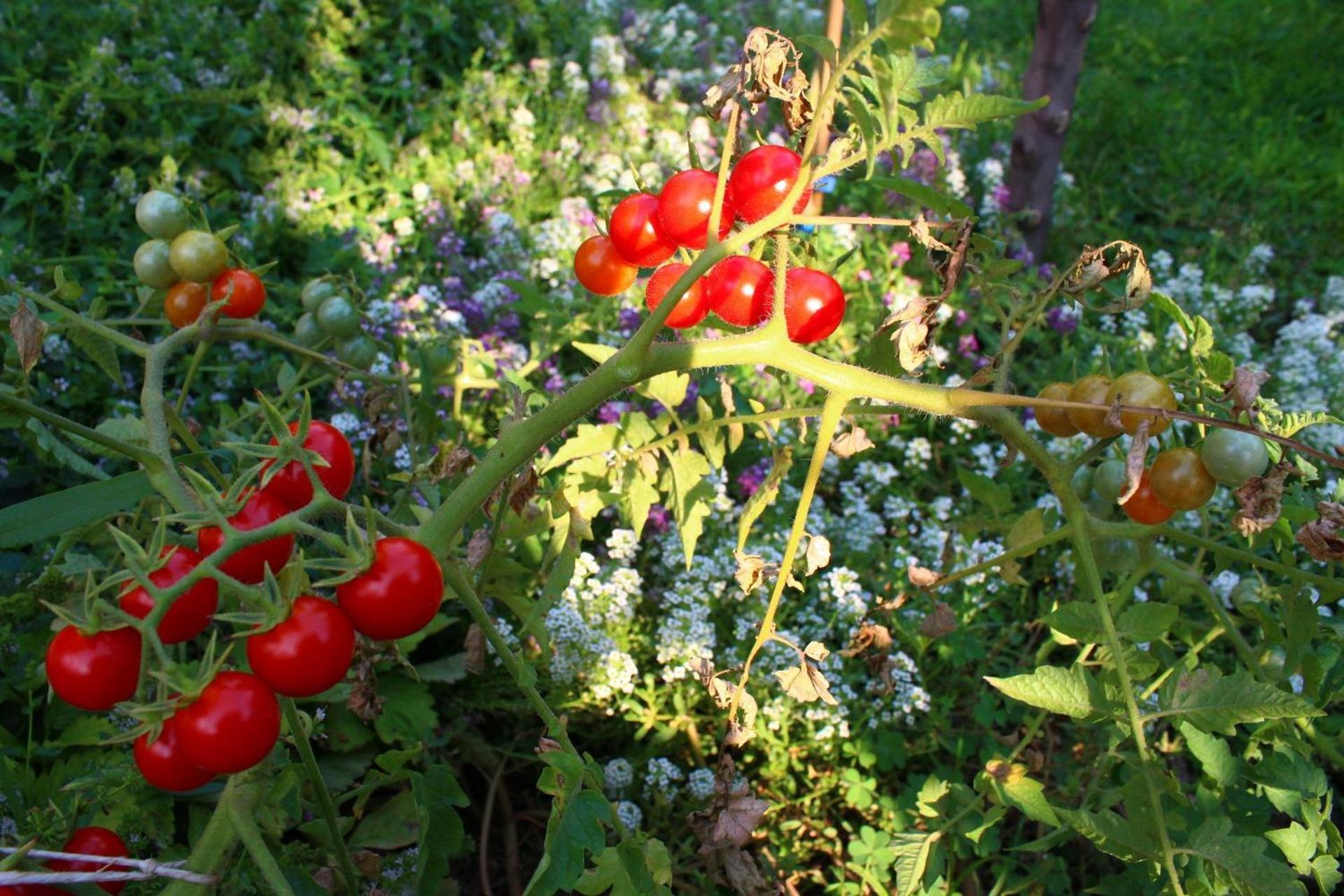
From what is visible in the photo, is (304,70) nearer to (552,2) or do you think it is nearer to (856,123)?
(552,2)

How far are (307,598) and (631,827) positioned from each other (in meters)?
1.06

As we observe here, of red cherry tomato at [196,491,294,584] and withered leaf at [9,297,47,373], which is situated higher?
withered leaf at [9,297,47,373]

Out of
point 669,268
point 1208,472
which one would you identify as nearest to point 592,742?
point 669,268

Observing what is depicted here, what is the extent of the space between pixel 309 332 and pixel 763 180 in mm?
954

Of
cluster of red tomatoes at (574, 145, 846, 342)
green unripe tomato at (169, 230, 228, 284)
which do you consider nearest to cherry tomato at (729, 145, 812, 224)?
cluster of red tomatoes at (574, 145, 846, 342)

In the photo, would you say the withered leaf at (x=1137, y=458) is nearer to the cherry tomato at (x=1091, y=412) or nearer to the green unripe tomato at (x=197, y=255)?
the cherry tomato at (x=1091, y=412)

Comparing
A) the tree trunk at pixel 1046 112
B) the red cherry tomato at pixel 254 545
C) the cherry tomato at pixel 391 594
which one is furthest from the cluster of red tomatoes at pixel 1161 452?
the tree trunk at pixel 1046 112

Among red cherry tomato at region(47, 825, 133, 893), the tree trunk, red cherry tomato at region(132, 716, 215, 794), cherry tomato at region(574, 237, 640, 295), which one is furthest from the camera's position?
the tree trunk

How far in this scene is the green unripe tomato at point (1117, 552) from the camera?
4.97 feet

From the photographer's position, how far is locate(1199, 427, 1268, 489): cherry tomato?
1.12 metres

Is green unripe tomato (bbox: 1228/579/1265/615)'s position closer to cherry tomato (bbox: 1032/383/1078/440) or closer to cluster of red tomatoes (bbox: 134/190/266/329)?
cherry tomato (bbox: 1032/383/1078/440)

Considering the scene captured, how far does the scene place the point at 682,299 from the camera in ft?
3.94

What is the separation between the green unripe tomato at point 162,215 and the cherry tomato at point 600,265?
0.60m

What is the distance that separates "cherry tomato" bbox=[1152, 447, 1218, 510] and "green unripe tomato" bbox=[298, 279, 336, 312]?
1280 millimetres
